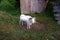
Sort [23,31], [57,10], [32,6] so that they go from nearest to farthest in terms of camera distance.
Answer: [23,31] < [57,10] < [32,6]

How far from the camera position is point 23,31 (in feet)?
28.8

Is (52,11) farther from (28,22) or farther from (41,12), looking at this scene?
(28,22)

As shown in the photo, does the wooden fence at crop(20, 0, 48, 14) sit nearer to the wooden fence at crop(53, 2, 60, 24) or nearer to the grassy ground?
the wooden fence at crop(53, 2, 60, 24)

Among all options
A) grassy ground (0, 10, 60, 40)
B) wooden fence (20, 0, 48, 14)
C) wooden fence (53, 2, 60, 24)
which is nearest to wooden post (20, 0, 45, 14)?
wooden fence (20, 0, 48, 14)

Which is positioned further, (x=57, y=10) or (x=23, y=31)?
(x=57, y=10)

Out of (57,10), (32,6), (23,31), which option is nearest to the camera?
(23,31)

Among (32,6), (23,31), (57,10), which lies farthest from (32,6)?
(23,31)

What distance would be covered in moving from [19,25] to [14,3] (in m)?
3.04

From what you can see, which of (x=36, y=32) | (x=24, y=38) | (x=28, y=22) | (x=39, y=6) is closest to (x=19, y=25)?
(x=28, y=22)

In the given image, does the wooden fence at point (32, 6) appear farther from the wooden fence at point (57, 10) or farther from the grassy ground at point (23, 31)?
the grassy ground at point (23, 31)

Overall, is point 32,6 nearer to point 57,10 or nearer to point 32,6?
point 32,6

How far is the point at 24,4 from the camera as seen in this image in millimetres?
11625

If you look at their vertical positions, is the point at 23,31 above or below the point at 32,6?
below

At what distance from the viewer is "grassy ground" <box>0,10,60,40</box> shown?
7.83 m
